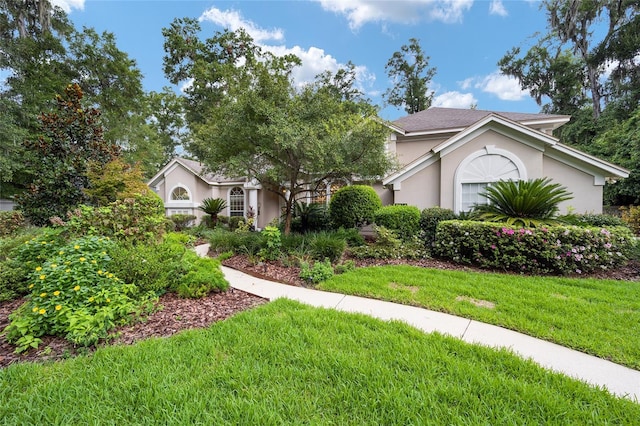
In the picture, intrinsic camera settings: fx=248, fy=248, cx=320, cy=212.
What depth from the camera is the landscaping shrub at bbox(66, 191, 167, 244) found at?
4302mm

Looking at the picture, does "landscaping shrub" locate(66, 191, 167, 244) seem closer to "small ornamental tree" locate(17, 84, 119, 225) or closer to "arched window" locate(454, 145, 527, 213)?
"small ornamental tree" locate(17, 84, 119, 225)

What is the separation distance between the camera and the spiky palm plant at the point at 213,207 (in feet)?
46.7

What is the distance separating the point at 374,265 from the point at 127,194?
756cm

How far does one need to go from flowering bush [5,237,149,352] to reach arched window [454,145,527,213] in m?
9.56

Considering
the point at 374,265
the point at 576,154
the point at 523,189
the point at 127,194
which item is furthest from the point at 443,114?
the point at 127,194

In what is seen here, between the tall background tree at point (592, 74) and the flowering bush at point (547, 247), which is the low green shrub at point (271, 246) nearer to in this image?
the flowering bush at point (547, 247)

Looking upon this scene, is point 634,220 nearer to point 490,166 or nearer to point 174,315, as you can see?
point 490,166

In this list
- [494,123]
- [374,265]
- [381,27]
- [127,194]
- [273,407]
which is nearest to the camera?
[273,407]

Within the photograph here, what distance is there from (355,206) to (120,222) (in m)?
6.23

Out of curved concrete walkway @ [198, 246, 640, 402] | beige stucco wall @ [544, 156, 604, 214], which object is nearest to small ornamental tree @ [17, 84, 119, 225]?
curved concrete walkway @ [198, 246, 640, 402]

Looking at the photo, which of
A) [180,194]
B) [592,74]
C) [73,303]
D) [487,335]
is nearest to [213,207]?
[180,194]

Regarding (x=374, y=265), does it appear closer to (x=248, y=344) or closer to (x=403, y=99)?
(x=248, y=344)

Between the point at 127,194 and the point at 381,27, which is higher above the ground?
→ the point at 381,27

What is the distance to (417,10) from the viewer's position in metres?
10.8
